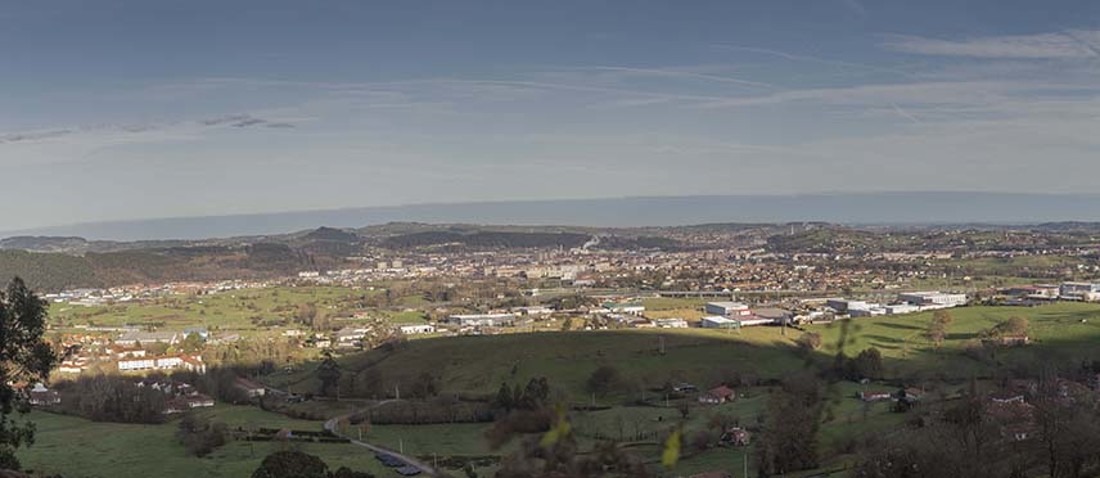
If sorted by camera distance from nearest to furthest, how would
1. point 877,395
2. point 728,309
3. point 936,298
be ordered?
1. point 877,395
2. point 728,309
3. point 936,298

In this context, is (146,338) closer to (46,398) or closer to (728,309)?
(46,398)

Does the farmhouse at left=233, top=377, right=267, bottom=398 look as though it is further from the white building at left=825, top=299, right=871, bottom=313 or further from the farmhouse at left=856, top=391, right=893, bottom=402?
the white building at left=825, top=299, right=871, bottom=313

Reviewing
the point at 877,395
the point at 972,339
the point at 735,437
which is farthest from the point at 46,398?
the point at 972,339

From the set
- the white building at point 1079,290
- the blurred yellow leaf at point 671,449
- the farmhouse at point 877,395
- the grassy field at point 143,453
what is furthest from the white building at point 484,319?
the blurred yellow leaf at point 671,449

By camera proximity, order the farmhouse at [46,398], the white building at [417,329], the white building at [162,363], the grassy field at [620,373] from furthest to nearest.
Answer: the white building at [417,329]
the white building at [162,363]
the farmhouse at [46,398]
the grassy field at [620,373]

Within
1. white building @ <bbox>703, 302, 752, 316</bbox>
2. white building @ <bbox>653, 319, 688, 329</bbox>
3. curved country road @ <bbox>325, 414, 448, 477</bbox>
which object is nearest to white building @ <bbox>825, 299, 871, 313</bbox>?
white building @ <bbox>703, 302, 752, 316</bbox>

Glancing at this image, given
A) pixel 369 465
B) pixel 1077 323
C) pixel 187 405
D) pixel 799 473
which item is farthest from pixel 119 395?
pixel 1077 323

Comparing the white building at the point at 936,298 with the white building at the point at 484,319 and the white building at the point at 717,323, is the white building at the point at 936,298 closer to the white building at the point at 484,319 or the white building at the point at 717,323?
the white building at the point at 717,323

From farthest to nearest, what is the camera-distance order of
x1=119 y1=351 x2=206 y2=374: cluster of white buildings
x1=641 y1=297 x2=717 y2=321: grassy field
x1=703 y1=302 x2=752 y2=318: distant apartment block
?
x1=641 y1=297 x2=717 y2=321: grassy field → x1=703 y1=302 x2=752 y2=318: distant apartment block → x1=119 y1=351 x2=206 y2=374: cluster of white buildings

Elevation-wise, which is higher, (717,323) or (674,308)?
(717,323)
